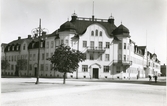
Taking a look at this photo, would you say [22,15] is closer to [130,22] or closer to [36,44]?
[130,22]

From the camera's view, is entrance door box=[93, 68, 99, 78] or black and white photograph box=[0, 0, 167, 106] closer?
black and white photograph box=[0, 0, 167, 106]

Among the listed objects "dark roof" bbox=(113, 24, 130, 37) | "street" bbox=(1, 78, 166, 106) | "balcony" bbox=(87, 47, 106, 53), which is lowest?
"street" bbox=(1, 78, 166, 106)

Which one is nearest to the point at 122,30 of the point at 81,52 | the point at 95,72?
the point at 95,72

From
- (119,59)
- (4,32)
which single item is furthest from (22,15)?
(119,59)

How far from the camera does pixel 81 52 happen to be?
3077cm

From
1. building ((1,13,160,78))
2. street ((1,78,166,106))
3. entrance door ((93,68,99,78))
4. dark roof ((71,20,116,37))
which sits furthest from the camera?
dark roof ((71,20,116,37))

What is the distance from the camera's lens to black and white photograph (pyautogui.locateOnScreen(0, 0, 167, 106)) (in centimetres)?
1552

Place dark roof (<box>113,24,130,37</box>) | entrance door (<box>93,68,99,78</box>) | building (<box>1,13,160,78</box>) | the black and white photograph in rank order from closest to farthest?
the black and white photograph
building (<box>1,13,160,78</box>)
entrance door (<box>93,68,99,78</box>)
dark roof (<box>113,24,130,37</box>)

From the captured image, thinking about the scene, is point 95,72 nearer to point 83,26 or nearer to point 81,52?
point 83,26

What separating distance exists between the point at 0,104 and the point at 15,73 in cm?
5182

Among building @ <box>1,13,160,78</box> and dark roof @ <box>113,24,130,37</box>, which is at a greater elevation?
dark roof @ <box>113,24,130,37</box>

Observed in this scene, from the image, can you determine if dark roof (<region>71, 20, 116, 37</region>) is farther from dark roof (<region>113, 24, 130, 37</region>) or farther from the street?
the street

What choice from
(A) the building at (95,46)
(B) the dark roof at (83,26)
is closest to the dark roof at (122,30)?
(A) the building at (95,46)

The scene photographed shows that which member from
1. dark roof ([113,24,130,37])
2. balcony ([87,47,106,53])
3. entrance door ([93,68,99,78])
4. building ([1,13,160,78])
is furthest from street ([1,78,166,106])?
dark roof ([113,24,130,37])
